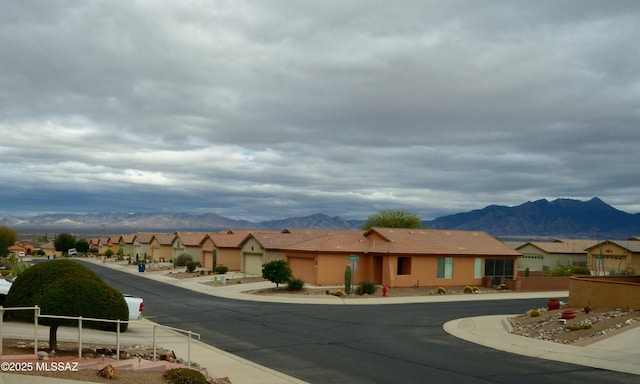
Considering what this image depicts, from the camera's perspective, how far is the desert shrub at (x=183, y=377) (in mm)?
14375

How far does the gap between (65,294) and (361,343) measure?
10621mm

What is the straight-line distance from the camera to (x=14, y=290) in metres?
17.0

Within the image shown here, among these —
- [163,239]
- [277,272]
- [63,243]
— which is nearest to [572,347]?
[277,272]

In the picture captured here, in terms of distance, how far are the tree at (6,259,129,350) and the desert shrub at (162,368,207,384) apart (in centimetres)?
313

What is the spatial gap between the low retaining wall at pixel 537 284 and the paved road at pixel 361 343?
14.3 metres

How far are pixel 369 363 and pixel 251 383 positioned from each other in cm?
435

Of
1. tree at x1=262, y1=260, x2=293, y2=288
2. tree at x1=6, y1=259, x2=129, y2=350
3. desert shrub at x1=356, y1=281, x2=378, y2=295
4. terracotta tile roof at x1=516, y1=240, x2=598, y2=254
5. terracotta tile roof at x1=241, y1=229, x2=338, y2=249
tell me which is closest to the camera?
tree at x1=6, y1=259, x2=129, y2=350

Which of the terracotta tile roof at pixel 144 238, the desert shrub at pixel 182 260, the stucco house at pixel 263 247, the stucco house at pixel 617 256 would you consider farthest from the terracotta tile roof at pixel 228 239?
the stucco house at pixel 617 256

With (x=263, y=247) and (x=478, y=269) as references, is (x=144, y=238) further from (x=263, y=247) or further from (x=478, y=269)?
(x=478, y=269)

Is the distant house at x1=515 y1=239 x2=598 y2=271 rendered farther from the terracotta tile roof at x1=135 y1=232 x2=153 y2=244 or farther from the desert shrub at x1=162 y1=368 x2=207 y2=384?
the desert shrub at x1=162 y1=368 x2=207 y2=384

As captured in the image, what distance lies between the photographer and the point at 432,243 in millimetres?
52500

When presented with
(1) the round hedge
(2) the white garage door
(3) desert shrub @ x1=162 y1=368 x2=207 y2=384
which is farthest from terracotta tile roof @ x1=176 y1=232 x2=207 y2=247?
(3) desert shrub @ x1=162 y1=368 x2=207 y2=384

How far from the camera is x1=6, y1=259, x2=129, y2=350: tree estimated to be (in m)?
16.0

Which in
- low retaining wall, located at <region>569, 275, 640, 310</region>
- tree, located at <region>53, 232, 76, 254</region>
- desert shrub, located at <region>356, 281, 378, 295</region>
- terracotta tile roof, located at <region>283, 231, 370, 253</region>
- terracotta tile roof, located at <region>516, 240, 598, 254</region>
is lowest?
tree, located at <region>53, 232, 76, 254</region>
